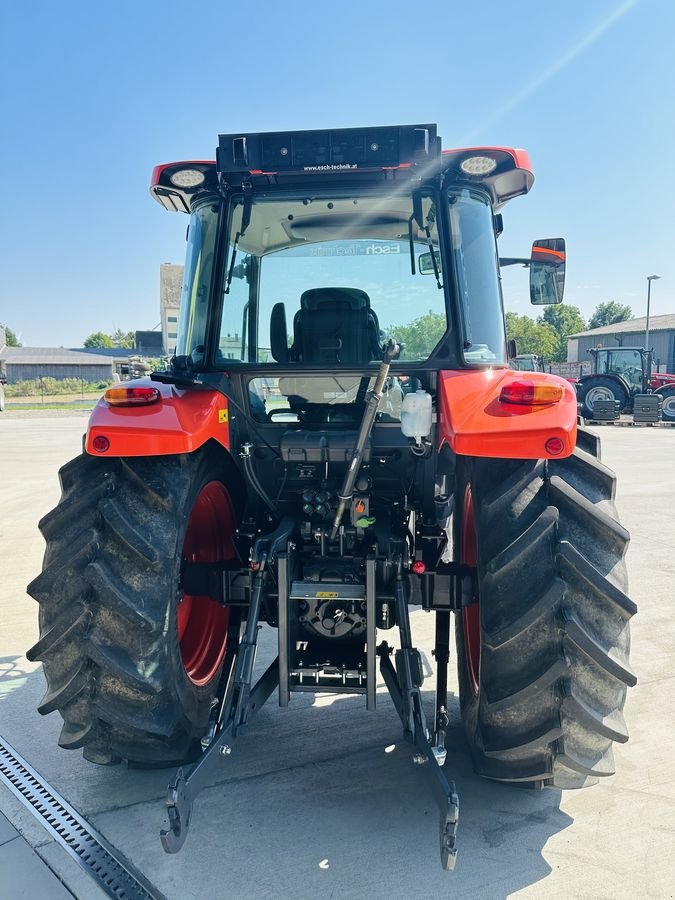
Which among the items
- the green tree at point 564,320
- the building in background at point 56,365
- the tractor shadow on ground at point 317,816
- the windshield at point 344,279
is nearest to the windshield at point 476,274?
the windshield at point 344,279

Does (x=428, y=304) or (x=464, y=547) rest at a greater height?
(x=428, y=304)

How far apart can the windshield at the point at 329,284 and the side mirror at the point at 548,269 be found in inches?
33.3

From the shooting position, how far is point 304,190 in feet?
9.92

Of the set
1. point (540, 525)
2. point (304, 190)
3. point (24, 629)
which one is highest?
point (304, 190)

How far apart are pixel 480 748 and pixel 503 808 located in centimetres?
43

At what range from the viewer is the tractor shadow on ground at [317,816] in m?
2.26

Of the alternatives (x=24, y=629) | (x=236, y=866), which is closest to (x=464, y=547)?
(x=236, y=866)

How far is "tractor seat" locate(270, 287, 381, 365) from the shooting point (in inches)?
123

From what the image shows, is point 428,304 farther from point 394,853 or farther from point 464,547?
point 394,853

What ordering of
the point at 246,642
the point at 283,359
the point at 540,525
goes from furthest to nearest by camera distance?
the point at 283,359, the point at 246,642, the point at 540,525

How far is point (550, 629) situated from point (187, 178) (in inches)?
102

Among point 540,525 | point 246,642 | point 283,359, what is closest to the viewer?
point 540,525

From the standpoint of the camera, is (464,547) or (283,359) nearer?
(464,547)

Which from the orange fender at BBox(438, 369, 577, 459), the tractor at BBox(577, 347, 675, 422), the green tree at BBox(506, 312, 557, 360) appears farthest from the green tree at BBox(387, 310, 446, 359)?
the green tree at BBox(506, 312, 557, 360)
